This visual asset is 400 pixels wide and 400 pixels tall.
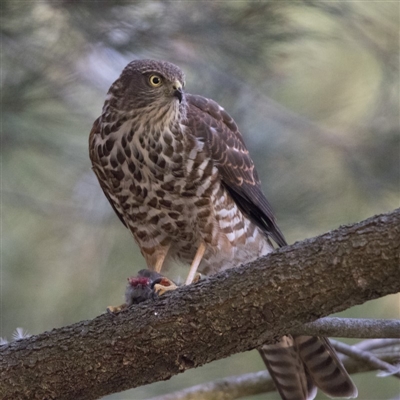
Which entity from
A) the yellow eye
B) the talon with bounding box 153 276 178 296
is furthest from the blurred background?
the talon with bounding box 153 276 178 296

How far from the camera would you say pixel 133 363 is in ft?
9.25

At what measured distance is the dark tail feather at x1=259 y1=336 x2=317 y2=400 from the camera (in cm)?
397

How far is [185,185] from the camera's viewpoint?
371 cm

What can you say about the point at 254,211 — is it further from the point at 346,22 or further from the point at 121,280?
the point at 346,22

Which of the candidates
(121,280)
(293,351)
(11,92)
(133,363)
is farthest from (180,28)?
(133,363)

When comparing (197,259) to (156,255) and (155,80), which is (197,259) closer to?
(156,255)

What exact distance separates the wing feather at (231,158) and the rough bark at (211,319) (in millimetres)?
1210

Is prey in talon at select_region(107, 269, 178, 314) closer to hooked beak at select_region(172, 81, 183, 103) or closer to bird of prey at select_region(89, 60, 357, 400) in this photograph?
bird of prey at select_region(89, 60, 357, 400)

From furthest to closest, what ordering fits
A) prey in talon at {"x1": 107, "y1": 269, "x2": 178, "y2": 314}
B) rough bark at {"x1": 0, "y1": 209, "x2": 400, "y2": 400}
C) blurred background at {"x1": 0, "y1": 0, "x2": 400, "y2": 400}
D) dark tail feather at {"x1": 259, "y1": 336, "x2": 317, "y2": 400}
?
blurred background at {"x1": 0, "y1": 0, "x2": 400, "y2": 400}, dark tail feather at {"x1": 259, "y1": 336, "x2": 317, "y2": 400}, prey in talon at {"x1": 107, "y1": 269, "x2": 178, "y2": 314}, rough bark at {"x1": 0, "y1": 209, "x2": 400, "y2": 400}

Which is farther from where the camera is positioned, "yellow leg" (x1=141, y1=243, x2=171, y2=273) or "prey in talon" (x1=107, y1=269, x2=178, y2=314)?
"yellow leg" (x1=141, y1=243, x2=171, y2=273)

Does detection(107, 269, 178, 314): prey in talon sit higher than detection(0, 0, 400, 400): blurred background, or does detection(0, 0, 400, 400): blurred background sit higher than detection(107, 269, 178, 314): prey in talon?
detection(0, 0, 400, 400): blurred background

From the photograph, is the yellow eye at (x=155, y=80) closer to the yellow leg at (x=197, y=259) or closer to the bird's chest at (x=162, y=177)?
the bird's chest at (x=162, y=177)

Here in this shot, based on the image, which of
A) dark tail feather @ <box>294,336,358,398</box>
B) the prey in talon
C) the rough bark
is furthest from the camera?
dark tail feather @ <box>294,336,358,398</box>

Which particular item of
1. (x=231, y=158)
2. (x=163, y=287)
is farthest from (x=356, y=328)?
(x=231, y=158)
